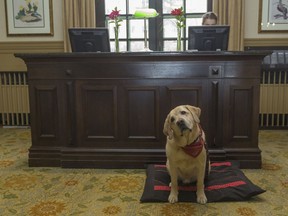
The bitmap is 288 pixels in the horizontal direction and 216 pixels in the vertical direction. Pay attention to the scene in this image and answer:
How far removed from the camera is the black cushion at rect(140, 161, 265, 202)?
95.3 inches

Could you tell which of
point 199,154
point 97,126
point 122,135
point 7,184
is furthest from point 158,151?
point 7,184

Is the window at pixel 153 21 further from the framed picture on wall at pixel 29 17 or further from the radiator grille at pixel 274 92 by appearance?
the radiator grille at pixel 274 92

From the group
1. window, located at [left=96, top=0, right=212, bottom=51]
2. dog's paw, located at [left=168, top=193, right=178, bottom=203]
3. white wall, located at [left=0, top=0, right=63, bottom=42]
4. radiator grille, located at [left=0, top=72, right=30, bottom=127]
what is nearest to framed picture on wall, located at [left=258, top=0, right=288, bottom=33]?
window, located at [left=96, top=0, right=212, bottom=51]

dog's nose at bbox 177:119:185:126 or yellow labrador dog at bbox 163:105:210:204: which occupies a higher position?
dog's nose at bbox 177:119:185:126

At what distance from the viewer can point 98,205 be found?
7.82ft

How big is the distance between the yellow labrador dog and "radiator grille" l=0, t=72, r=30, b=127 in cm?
368

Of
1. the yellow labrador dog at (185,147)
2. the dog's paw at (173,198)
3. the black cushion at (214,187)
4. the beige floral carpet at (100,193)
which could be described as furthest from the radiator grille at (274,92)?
the dog's paw at (173,198)

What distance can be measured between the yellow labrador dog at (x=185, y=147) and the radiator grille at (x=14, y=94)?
368cm

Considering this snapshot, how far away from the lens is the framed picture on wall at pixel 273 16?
16.2 feet

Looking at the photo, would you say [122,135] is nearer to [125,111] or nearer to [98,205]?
[125,111]

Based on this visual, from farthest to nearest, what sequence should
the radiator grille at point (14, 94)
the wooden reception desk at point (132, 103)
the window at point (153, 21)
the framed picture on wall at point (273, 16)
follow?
the radiator grille at point (14, 94) < the window at point (153, 21) < the framed picture on wall at point (273, 16) < the wooden reception desk at point (132, 103)

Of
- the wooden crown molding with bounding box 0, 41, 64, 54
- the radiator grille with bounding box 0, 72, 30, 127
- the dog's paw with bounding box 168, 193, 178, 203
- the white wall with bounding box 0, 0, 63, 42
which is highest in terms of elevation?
the white wall with bounding box 0, 0, 63, 42

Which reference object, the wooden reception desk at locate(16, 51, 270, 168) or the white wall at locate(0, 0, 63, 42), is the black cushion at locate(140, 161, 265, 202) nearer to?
the wooden reception desk at locate(16, 51, 270, 168)

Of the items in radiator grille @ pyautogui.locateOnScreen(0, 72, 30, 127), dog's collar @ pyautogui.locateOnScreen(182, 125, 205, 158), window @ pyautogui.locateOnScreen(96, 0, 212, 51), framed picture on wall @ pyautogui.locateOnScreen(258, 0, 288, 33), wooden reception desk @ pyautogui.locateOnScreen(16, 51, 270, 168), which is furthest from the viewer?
radiator grille @ pyautogui.locateOnScreen(0, 72, 30, 127)
